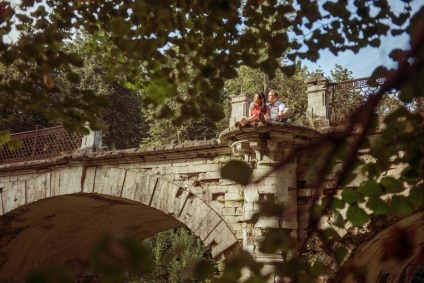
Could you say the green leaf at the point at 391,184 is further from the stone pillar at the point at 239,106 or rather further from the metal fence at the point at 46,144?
the metal fence at the point at 46,144

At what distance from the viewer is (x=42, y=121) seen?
70.0ft

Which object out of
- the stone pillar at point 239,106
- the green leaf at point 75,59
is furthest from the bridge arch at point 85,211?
the green leaf at point 75,59

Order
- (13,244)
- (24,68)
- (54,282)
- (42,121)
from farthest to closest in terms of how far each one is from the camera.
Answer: (42,121) < (13,244) < (24,68) < (54,282)

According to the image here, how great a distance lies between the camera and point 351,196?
221 centimetres

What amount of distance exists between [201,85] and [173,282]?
1007cm

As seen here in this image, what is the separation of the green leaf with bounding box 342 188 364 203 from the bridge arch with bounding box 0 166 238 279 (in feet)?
18.6

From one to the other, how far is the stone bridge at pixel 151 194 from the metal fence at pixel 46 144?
0.38 m

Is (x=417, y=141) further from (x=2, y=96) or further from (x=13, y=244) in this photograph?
(x=13, y=244)

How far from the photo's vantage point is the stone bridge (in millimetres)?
7371

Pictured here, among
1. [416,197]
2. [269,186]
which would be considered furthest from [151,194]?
[416,197]

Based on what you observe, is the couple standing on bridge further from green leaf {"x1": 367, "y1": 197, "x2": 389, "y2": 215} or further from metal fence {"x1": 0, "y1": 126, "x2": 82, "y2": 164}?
green leaf {"x1": 367, "y1": 197, "x2": 389, "y2": 215}

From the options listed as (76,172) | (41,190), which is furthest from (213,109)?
(41,190)

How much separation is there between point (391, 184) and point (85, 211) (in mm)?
9947

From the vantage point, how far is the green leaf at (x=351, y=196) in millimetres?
2209
